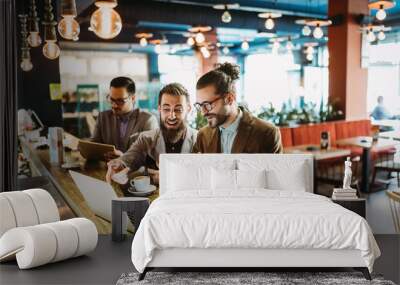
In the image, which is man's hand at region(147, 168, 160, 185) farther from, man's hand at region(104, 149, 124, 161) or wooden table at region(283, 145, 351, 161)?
wooden table at region(283, 145, 351, 161)

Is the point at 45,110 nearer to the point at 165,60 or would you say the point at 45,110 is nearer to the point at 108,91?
the point at 108,91

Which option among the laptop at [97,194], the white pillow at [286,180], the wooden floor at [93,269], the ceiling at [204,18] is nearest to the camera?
the wooden floor at [93,269]

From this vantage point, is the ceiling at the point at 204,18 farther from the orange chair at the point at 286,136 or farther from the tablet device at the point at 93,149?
the tablet device at the point at 93,149

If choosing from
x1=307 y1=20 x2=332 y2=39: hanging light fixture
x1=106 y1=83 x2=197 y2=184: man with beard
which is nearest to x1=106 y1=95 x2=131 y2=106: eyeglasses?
x1=106 y1=83 x2=197 y2=184: man with beard

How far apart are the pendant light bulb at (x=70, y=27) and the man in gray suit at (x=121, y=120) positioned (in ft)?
2.34

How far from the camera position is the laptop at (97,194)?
6.87 meters

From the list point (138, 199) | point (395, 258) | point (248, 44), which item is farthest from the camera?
point (248, 44)

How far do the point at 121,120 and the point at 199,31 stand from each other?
4.70ft

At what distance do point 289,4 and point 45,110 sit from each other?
3.22 m

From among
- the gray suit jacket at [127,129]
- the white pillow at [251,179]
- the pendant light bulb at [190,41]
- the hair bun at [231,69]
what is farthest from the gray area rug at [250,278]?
the pendant light bulb at [190,41]

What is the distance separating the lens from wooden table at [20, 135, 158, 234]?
681 cm

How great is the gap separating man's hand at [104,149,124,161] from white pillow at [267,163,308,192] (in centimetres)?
186

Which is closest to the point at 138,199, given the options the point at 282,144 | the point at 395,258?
the point at 282,144

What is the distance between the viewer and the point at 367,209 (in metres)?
6.77
